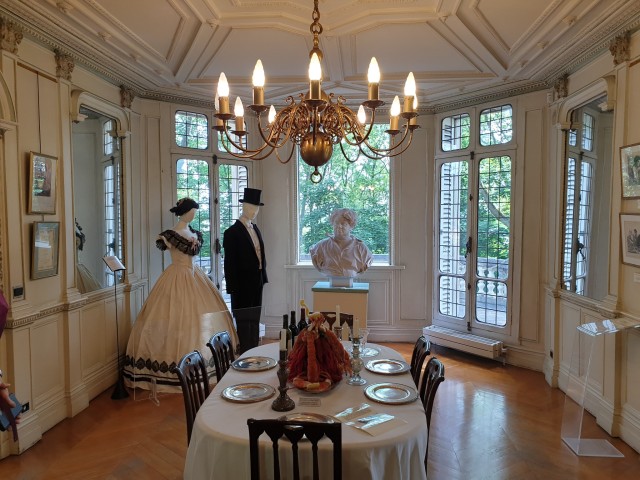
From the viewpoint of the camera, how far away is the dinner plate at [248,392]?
214 cm

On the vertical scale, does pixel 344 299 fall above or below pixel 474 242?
below

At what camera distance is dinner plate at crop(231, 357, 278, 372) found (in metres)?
2.60

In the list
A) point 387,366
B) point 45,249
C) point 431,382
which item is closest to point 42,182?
point 45,249

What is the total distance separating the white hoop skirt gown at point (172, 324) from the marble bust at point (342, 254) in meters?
1.40

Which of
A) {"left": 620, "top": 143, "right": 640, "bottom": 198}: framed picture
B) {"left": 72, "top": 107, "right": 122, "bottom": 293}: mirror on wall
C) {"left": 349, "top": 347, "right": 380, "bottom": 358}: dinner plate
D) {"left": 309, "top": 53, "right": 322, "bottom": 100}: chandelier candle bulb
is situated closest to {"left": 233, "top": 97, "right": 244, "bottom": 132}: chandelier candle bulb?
{"left": 309, "top": 53, "right": 322, "bottom": 100}: chandelier candle bulb

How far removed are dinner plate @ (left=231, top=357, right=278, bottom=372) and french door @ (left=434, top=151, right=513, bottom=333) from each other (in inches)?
126

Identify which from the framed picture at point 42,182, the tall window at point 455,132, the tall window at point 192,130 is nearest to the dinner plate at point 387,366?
the framed picture at point 42,182

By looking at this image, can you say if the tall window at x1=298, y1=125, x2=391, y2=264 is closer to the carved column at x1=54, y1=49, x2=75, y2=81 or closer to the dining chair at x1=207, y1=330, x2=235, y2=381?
the carved column at x1=54, y1=49, x2=75, y2=81

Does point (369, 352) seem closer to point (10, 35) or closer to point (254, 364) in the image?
point (254, 364)

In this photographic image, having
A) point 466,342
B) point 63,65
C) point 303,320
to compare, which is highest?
point 63,65

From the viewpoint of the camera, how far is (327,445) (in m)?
1.76

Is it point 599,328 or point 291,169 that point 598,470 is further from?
point 291,169

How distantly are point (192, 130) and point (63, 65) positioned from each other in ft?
6.06

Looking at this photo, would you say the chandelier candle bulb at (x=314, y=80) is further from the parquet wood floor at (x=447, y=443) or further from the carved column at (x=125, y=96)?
the carved column at (x=125, y=96)
